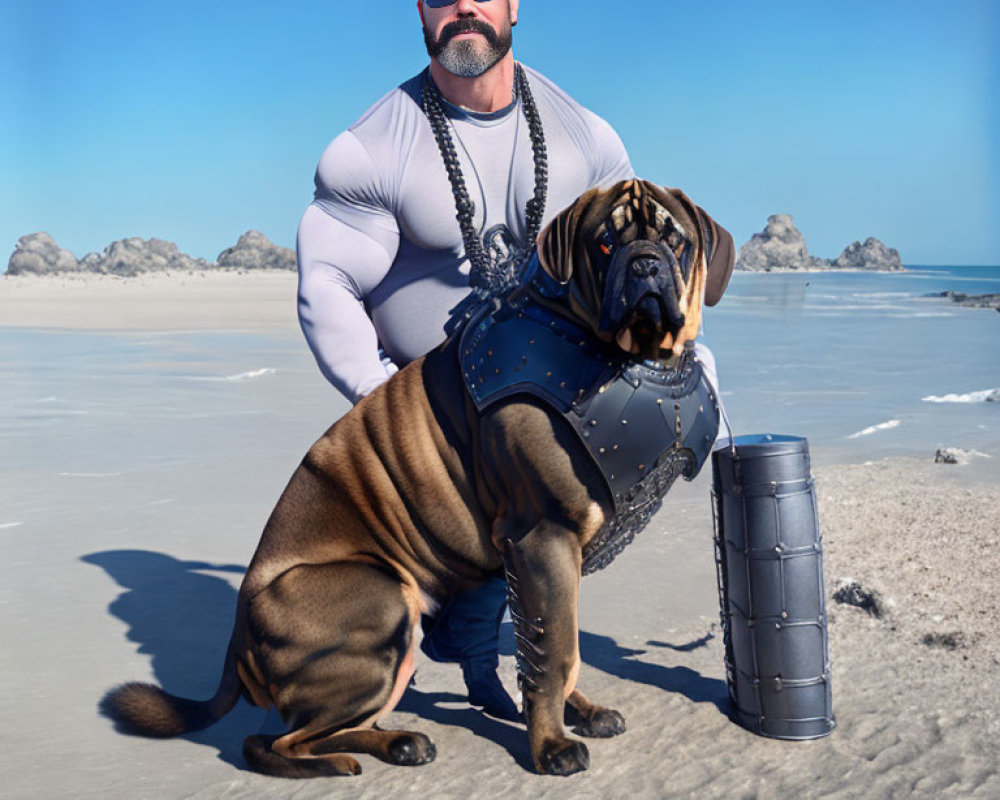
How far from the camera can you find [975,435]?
8695mm

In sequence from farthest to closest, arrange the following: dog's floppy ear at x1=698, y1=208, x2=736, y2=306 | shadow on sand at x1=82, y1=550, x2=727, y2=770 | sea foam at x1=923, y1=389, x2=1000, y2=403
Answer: sea foam at x1=923, y1=389, x2=1000, y2=403 < shadow on sand at x1=82, y1=550, x2=727, y2=770 < dog's floppy ear at x1=698, y1=208, x2=736, y2=306

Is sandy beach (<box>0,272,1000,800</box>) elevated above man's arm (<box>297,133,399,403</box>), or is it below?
below

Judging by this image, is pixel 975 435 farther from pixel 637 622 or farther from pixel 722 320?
pixel 722 320

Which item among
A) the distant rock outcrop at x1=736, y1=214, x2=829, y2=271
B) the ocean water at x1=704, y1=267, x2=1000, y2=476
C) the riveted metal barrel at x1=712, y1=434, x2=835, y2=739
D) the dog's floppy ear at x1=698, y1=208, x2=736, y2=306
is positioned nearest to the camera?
the dog's floppy ear at x1=698, y1=208, x2=736, y2=306

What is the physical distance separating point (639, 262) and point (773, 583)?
118 centimetres

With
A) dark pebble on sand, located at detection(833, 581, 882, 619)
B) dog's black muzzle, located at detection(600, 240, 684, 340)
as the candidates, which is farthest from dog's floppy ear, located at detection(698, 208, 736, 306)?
dark pebble on sand, located at detection(833, 581, 882, 619)

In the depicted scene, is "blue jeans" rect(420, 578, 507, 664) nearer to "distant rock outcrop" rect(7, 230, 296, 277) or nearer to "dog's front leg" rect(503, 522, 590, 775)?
"dog's front leg" rect(503, 522, 590, 775)

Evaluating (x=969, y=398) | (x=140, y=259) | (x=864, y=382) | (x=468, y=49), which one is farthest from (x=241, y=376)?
(x=140, y=259)

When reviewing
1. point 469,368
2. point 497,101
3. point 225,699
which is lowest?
point 225,699

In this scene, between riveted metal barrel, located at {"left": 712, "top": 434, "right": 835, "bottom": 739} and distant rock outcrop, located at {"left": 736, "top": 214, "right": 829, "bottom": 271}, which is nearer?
riveted metal barrel, located at {"left": 712, "top": 434, "right": 835, "bottom": 739}

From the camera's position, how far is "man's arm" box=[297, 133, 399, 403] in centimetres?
365

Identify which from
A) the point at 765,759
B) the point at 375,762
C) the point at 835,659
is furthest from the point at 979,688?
the point at 375,762

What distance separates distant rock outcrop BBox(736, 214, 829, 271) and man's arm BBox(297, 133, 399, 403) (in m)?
118

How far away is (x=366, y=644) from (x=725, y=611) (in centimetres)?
113
